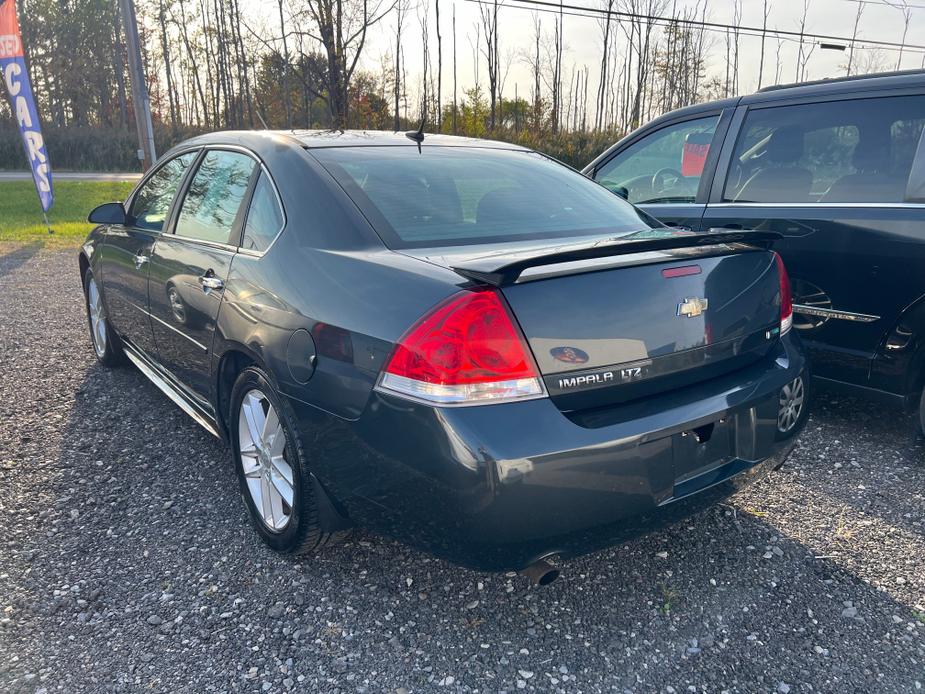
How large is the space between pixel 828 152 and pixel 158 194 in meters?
3.57

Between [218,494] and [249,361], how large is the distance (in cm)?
85

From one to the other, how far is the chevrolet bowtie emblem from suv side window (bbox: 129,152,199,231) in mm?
2574

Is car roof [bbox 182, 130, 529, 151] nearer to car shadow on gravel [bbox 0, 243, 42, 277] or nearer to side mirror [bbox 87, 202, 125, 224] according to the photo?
side mirror [bbox 87, 202, 125, 224]

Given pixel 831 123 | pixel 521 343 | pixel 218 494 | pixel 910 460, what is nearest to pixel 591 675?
pixel 521 343

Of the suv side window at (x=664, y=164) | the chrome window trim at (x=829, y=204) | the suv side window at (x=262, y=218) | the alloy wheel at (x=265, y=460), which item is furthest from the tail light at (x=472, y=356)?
the suv side window at (x=664, y=164)

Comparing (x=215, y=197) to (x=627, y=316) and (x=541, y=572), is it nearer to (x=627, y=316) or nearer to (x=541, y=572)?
(x=627, y=316)

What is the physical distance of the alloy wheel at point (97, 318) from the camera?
4805 mm

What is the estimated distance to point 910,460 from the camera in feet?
11.1

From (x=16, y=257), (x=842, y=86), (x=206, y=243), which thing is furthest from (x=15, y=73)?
(x=842, y=86)

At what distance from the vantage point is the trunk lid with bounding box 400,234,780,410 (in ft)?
6.28

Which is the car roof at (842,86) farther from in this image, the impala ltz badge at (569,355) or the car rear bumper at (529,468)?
the impala ltz badge at (569,355)

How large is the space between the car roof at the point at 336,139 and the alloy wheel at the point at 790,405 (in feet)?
5.66

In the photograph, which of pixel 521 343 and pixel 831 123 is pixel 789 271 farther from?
pixel 521 343

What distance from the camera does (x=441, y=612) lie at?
7.67ft
